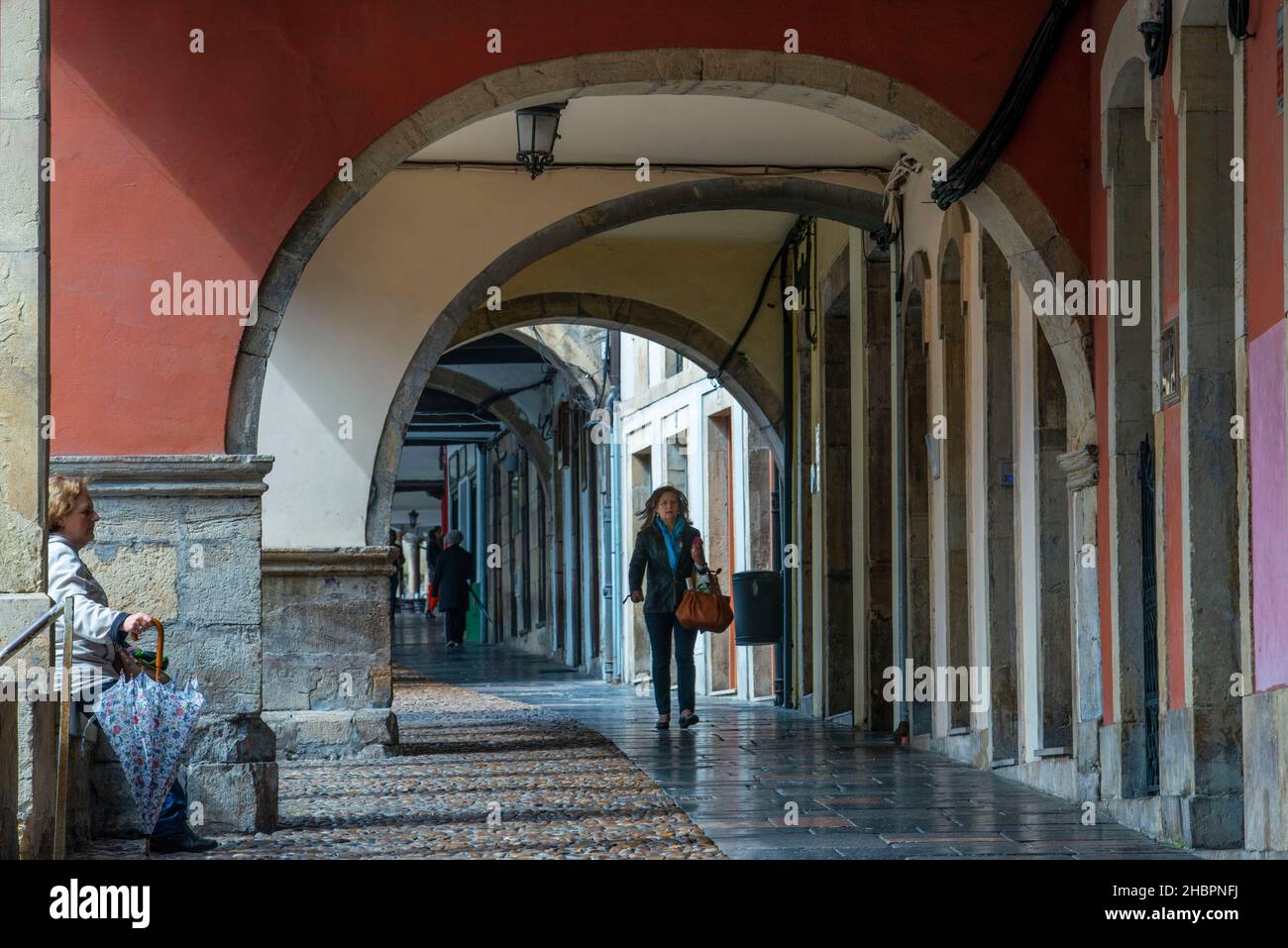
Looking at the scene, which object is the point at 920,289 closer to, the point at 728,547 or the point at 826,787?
the point at 826,787

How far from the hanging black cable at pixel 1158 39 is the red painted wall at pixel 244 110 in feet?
4.49

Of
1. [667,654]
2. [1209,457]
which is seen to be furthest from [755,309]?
[1209,457]

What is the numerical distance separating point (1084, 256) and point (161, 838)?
13.9 feet

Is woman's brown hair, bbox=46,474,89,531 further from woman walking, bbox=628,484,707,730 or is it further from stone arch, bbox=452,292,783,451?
stone arch, bbox=452,292,783,451

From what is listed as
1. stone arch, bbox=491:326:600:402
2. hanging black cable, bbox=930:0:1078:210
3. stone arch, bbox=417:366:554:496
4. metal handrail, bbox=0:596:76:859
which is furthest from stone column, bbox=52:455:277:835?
stone arch, bbox=417:366:554:496

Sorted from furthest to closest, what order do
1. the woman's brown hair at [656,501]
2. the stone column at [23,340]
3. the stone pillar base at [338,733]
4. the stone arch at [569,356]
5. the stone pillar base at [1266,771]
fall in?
the stone arch at [569,356] < the woman's brown hair at [656,501] < the stone pillar base at [338,733] < the stone pillar base at [1266,771] < the stone column at [23,340]

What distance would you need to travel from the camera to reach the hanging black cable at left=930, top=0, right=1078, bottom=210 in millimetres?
7996

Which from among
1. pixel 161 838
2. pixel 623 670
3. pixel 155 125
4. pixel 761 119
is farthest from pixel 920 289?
pixel 623 670

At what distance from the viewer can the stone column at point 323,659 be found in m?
10.8

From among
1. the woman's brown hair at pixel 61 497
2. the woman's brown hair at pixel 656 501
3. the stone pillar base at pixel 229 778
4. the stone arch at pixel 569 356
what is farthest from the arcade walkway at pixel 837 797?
the stone arch at pixel 569 356

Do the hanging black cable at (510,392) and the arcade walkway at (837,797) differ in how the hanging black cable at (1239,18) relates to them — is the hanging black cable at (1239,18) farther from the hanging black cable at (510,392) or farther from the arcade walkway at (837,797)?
the hanging black cable at (510,392)

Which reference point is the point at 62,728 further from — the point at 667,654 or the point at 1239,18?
the point at 667,654

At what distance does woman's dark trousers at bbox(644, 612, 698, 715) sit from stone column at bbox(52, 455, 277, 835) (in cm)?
490
